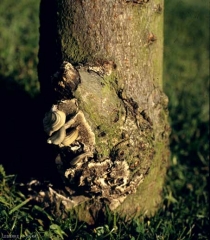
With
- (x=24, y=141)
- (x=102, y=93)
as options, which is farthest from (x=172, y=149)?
(x=102, y=93)

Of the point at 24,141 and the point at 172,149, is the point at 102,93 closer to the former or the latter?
the point at 24,141

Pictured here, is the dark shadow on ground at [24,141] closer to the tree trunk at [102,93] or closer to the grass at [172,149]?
the grass at [172,149]

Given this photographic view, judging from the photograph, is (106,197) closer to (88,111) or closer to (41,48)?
(88,111)

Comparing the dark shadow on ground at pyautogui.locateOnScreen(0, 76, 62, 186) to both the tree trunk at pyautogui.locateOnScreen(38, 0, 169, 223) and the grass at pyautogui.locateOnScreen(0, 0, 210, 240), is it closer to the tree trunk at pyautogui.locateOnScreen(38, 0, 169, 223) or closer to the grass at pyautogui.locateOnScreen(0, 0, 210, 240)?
the grass at pyautogui.locateOnScreen(0, 0, 210, 240)

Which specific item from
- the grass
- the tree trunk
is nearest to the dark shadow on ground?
the grass

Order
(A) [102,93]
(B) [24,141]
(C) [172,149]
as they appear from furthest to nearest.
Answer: (C) [172,149] → (B) [24,141] → (A) [102,93]

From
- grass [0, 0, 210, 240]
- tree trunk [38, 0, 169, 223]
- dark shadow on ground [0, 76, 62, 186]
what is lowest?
grass [0, 0, 210, 240]
